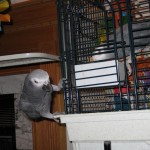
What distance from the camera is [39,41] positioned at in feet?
5.24

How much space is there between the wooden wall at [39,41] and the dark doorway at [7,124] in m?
0.22

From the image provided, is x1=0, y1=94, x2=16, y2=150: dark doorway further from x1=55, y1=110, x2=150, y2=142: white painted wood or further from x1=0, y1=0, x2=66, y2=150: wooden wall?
x1=55, y1=110, x2=150, y2=142: white painted wood

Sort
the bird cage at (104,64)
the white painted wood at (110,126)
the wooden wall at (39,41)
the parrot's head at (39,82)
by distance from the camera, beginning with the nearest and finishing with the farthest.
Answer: the white painted wood at (110,126) < the bird cage at (104,64) < the parrot's head at (39,82) < the wooden wall at (39,41)

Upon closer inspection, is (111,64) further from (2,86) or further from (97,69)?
(2,86)

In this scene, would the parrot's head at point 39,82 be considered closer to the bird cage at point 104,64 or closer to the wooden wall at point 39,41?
the bird cage at point 104,64

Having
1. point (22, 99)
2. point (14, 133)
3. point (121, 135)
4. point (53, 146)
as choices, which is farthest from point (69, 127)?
point (14, 133)

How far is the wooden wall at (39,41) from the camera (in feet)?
4.94

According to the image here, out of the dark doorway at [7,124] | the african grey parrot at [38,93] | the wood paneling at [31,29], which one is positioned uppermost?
the wood paneling at [31,29]

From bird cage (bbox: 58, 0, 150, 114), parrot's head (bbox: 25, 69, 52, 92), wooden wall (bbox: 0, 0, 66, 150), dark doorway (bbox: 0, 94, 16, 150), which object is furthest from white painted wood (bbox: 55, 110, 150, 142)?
dark doorway (bbox: 0, 94, 16, 150)

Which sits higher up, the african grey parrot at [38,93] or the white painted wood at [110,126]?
the african grey parrot at [38,93]

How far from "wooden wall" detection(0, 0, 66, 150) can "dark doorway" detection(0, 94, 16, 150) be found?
0.22 m

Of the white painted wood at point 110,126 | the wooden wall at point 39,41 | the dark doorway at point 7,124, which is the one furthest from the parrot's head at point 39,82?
the dark doorway at point 7,124

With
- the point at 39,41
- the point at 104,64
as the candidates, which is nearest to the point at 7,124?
the point at 39,41

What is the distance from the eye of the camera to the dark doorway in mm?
1777
